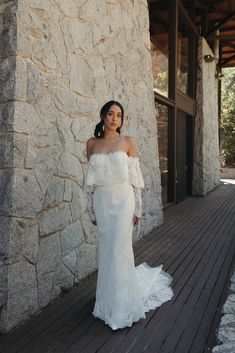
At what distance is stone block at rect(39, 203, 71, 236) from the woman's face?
98cm

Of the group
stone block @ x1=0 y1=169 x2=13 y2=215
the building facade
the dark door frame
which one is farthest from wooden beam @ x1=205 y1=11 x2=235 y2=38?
stone block @ x1=0 y1=169 x2=13 y2=215

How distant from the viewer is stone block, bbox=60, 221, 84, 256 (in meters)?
3.84

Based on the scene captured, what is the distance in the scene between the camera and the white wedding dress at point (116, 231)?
3215 mm

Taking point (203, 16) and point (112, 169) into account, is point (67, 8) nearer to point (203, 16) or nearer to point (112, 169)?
point (112, 169)

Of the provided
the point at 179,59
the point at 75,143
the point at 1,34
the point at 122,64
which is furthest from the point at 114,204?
the point at 179,59

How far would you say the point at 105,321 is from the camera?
323 centimetres

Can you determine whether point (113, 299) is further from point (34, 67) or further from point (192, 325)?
point (34, 67)

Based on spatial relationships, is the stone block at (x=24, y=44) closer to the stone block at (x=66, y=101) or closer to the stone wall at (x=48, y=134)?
the stone wall at (x=48, y=134)

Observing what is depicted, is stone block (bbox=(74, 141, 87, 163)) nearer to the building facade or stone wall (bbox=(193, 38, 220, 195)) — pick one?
the building facade

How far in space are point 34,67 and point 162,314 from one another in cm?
245

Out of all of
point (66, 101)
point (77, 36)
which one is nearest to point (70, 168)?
point (66, 101)

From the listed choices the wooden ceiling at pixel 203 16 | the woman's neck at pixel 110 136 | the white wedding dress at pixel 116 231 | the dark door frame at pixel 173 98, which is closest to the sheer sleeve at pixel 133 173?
the white wedding dress at pixel 116 231

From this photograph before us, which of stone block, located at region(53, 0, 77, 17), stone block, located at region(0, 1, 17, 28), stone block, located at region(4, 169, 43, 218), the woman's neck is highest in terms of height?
stone block, located at region(53, 0, 77, 17)

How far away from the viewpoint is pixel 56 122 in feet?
12.1
